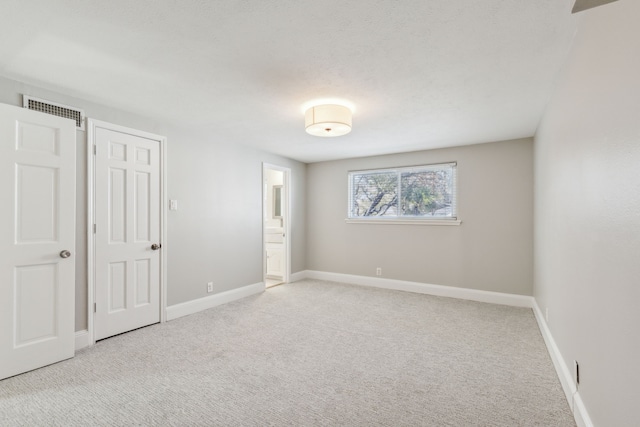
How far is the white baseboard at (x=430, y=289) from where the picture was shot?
14.2 ft

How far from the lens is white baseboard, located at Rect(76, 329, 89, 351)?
2.90m

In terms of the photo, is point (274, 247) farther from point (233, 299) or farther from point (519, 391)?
point (519, 391)

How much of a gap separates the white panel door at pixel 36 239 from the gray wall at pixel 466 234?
4.13 meters

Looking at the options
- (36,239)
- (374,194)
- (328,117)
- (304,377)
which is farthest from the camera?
(374,194)

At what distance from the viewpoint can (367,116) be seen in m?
3.40

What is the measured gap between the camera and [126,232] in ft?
11.0

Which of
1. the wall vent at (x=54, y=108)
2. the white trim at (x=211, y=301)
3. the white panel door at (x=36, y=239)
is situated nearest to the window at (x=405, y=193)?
the white trim at (x=211, y=301)

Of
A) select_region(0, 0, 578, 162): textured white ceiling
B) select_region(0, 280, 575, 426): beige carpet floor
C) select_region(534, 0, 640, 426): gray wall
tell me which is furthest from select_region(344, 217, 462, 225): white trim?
select_region(534, 0, 640, 426): gray wall

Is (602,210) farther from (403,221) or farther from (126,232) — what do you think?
(126,232)

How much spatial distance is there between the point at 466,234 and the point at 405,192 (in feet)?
3.89

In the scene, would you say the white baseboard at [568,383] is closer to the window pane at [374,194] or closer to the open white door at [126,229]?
the window pane at [374,194]

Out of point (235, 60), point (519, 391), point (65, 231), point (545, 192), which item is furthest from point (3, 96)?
Result: point (545, 192)

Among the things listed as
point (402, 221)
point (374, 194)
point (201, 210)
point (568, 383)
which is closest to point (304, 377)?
point (568, 383)

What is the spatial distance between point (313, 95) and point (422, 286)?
11.9 ft
